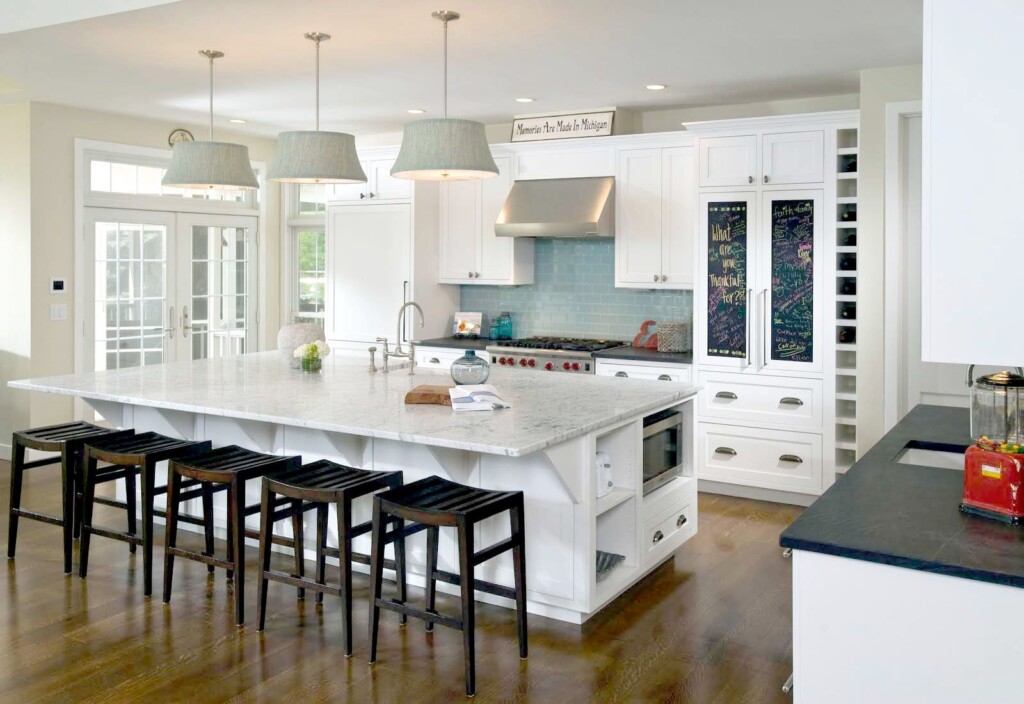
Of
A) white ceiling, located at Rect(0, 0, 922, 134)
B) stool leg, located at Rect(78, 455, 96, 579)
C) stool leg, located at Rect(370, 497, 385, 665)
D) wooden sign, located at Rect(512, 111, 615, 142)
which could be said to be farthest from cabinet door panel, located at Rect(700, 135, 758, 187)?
stool leg, located at Rect(78, 455, 96, 579)

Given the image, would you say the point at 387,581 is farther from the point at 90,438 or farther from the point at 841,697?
the point at 841,697

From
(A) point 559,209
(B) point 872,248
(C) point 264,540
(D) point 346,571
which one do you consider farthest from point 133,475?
(B) point 872,248

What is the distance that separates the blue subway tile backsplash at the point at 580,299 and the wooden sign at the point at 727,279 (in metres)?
0.64

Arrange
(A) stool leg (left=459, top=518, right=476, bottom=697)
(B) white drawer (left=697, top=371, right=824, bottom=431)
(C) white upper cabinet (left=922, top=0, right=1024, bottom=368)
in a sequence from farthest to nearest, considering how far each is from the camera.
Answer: (B) white drawer (left=697, top=371, right=824, bottom=431) < (A) stool leg (left=459, top=518, right=476, bottom=697) < (C) white upper cabinet (left=922, top=0, right=1024, bottom=368)

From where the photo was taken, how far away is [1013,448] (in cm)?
226

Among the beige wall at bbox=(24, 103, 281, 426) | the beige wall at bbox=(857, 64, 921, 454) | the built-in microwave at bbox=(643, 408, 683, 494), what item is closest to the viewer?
the built-in microwave at bbox=(643, 408, 683, 494)

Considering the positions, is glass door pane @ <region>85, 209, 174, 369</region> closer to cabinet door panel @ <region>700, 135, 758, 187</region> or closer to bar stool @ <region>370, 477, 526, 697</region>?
cabinet door panel @ <region>700, 135, 758, 187</region>

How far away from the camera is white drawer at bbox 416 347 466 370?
6707 mm

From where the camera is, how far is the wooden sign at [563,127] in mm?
6281

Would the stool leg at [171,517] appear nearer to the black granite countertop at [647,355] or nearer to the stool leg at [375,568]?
the stool leg at [375,568]

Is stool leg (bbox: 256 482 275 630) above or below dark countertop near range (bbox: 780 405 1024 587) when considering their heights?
below

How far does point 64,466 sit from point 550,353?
3.15 metres

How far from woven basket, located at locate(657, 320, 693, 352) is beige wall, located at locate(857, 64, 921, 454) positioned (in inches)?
45.4

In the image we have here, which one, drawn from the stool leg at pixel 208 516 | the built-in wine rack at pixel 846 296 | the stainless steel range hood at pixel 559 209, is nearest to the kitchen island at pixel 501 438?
the stool leg at pixel 208 516
